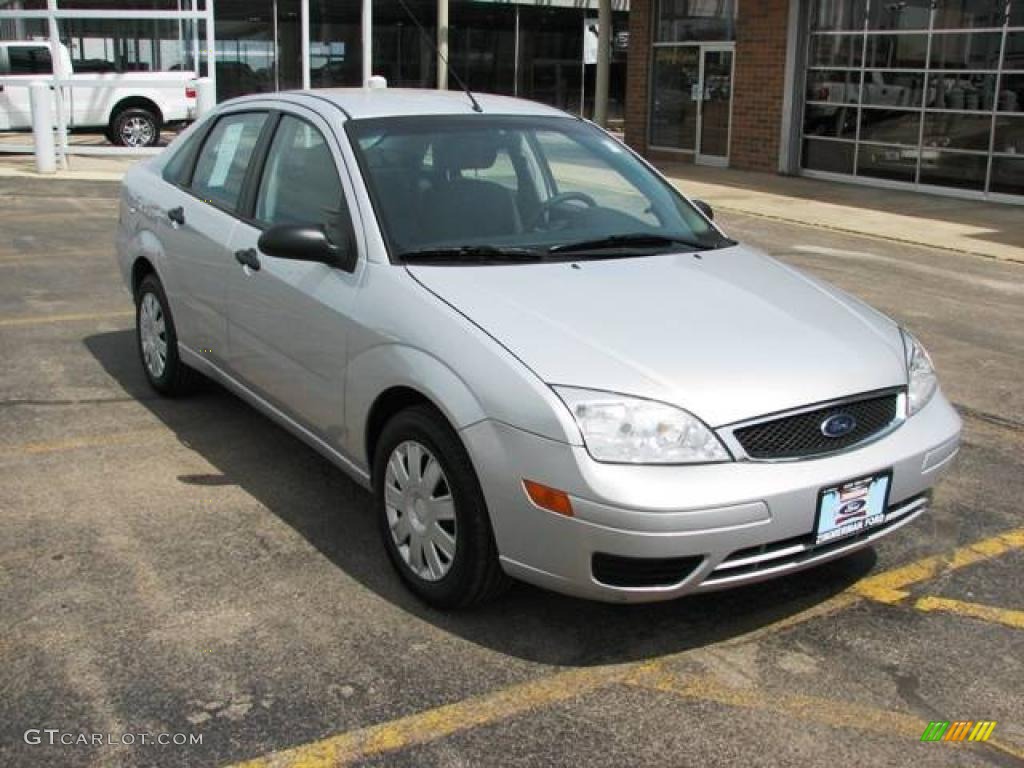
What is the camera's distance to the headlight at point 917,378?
3.69m

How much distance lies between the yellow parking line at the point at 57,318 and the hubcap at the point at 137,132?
12820 mm

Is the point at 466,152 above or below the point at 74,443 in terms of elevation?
above

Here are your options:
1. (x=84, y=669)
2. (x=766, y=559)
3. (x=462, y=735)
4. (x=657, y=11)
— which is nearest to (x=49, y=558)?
(x=84, y=669)

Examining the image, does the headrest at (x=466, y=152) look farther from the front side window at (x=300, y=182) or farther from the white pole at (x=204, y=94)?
the white pole at (x=204, y=94)

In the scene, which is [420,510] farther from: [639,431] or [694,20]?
[694,20]

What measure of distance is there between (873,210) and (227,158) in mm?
11346

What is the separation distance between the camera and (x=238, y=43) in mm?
27172

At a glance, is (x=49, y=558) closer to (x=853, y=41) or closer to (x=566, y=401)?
(x=566, y=401)

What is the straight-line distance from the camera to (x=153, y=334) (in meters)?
5.82

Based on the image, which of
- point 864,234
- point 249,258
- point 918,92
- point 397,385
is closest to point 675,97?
point 918,92

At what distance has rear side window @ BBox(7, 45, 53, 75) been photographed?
63.9 ft

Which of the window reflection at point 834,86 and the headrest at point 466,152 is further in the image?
the window reflection at point 834,86

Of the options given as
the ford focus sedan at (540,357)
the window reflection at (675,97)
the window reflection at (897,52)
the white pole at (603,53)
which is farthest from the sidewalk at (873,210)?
the ford focus sedan at (540,357)

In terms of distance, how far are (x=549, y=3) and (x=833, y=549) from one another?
29.6m
